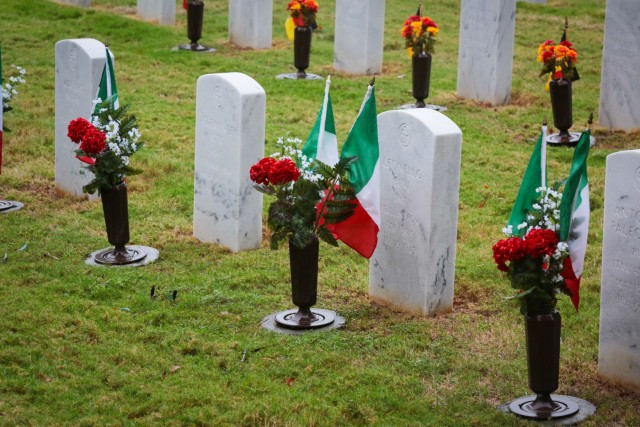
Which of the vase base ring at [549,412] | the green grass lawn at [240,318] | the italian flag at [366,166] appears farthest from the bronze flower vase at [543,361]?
the italian flag at [366,166]

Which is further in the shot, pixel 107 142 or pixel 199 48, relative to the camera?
pixel 199 48

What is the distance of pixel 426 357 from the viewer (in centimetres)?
739

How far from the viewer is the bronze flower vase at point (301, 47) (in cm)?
1575

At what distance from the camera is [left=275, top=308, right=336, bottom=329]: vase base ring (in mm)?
7910

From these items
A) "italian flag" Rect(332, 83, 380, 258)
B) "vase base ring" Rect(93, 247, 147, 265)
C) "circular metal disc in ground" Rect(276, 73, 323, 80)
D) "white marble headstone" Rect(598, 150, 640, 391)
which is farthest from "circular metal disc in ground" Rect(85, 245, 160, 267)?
"circular metal disc in ground" Rect(276, 73, 323, 80)

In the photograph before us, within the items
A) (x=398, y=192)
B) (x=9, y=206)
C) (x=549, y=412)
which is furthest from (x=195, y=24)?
(x=549, y=412)

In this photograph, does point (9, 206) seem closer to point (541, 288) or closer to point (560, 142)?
point (560, 142)

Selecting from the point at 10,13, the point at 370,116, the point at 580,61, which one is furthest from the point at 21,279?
the point at 10,13

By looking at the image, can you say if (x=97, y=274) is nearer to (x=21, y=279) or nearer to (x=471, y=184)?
(x=21, y=279)

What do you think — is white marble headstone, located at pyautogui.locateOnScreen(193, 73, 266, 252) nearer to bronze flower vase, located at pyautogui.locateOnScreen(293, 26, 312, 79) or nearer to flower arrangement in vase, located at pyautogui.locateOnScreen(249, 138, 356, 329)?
flower arrangement in vase, located at pyautogui.locateOnScreen(249, 138, 356, 329)

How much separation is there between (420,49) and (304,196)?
671cm

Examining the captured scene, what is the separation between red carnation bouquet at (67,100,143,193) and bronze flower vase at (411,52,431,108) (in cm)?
555

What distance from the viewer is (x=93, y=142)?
903cm

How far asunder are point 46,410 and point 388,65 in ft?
37.3
